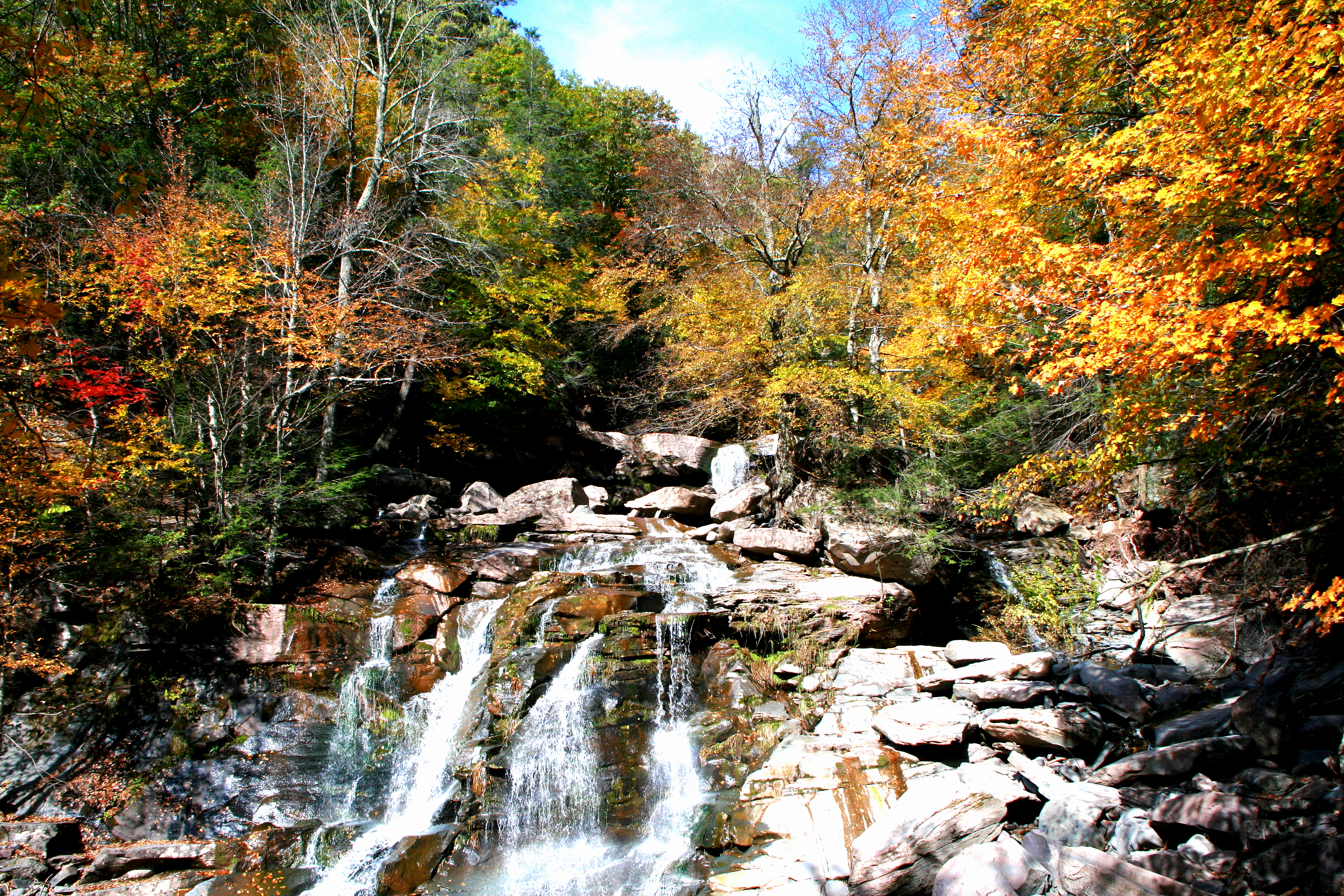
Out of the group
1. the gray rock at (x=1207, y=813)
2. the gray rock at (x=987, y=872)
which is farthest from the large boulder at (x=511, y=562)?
the gray rock at (x=1207, y=813)

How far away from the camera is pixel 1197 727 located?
5934mm

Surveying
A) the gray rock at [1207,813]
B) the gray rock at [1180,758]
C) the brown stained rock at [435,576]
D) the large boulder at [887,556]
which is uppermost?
the brown stained rock at [435,576]

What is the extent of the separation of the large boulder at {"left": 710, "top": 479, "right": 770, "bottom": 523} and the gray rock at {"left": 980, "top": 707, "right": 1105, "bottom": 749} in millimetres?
7424

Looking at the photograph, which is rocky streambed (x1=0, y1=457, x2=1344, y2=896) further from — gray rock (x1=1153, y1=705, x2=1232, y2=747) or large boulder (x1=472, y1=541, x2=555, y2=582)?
large boulder (x1=472, y1=541, x2=555, y2=582)

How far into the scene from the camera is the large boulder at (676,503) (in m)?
15.4

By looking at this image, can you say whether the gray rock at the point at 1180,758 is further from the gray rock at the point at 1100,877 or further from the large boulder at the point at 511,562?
the large boulder at the point at 511,562

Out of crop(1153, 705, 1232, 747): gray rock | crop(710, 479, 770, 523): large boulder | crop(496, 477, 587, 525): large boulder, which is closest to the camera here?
crop(1153, 705, 1232, 747): gray rock

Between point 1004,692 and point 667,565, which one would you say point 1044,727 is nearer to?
point 1004,692

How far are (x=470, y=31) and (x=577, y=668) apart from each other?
986 inches

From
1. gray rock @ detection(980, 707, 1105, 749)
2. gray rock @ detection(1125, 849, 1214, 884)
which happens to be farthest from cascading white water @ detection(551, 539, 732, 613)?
gray rock @ detection(1125, 849, 1214, 884)

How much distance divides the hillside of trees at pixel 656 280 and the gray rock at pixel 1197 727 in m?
1.35

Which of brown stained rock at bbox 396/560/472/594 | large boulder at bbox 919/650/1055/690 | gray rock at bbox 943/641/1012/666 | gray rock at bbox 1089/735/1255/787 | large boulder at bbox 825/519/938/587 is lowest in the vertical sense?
gray rock at bbox 1089/735/1255/787

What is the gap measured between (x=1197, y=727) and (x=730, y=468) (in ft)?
38.5

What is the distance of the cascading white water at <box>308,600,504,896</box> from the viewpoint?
6.98 metres
